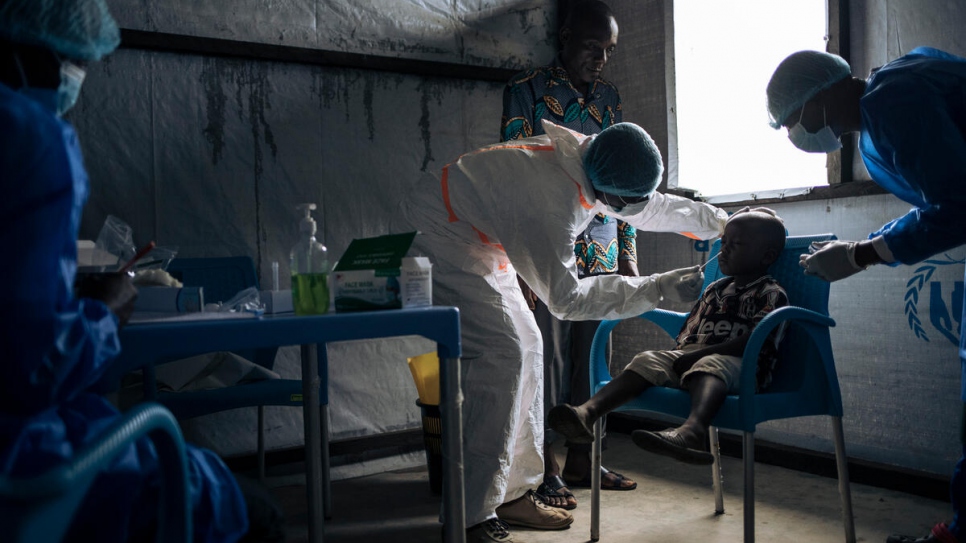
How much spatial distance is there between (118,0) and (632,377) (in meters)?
2.50

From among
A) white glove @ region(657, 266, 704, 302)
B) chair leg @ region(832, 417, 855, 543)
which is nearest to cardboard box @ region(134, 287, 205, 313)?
white glove @ region(657, 266, 704, 302)

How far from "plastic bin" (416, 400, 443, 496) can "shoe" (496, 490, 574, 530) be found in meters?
0.48

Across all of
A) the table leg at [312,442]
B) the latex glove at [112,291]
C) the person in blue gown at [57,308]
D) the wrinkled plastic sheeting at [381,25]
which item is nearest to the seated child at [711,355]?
the table leg at [312,442]

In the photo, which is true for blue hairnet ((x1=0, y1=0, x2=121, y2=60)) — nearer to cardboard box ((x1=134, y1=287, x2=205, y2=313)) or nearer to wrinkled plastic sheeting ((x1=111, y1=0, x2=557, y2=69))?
cardboard box ((x1=134, y1=287, x2=205, y2=313))

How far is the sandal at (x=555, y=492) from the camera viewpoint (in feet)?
9.34

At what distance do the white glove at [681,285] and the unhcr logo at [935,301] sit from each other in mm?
→ 1099

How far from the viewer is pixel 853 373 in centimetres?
302

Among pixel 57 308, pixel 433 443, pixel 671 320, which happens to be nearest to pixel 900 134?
pixel 671 320

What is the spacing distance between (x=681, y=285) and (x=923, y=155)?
69 centimetres

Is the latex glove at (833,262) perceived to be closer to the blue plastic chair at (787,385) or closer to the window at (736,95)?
the blue plastic chair at (787,385)

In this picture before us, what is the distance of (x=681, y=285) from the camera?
219 cm

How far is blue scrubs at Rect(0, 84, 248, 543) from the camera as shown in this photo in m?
0.92

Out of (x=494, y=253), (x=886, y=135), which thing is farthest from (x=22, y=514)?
(x=886, y=135)

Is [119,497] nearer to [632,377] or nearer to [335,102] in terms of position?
[632,377]
